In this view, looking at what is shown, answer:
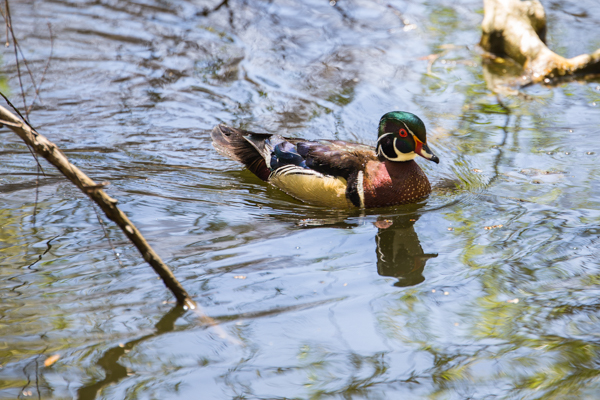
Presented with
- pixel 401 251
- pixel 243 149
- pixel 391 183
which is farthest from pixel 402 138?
pixel 243 149

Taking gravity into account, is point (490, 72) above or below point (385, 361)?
above

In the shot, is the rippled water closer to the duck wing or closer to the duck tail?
the duck tail

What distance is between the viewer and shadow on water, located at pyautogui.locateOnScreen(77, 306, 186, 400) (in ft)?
10.8

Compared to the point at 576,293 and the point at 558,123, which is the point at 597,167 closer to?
the point at 558,123

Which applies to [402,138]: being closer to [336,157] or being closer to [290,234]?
[336,157]

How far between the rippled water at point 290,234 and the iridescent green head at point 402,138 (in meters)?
0.49

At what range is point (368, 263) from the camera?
183 inches

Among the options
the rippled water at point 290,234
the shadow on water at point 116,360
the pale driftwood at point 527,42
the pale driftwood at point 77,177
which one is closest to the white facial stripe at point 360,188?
the rippled water at point 290,234

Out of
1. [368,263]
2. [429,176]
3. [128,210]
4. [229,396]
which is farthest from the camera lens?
[429,176]

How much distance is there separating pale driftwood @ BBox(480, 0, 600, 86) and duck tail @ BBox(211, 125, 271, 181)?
426cm

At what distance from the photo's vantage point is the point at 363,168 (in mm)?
5594

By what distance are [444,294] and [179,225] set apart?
231 centimetres

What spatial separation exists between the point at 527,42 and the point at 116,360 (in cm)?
749

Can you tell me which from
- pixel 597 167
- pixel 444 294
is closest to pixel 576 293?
pixel 444 294
